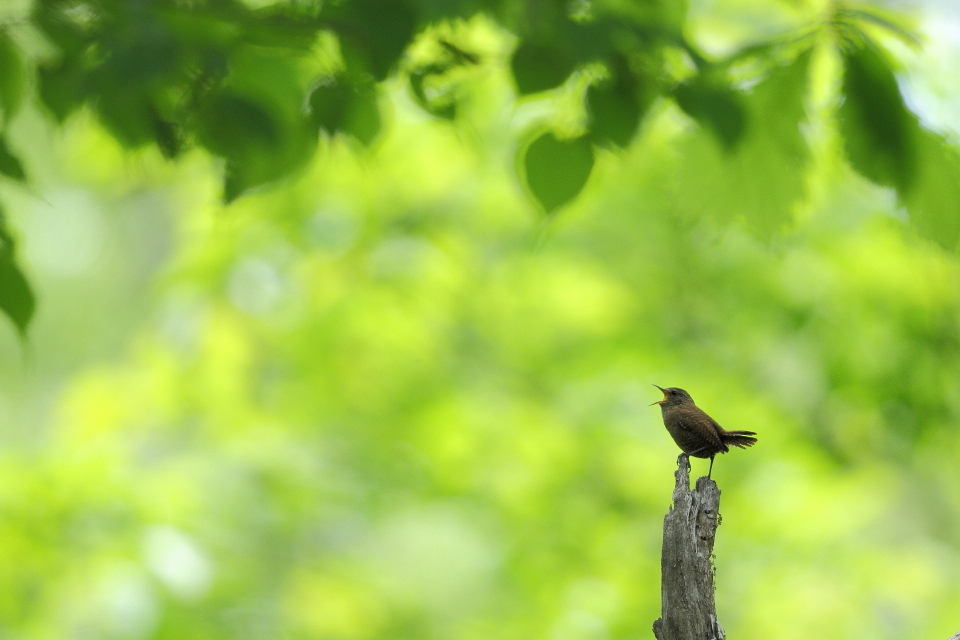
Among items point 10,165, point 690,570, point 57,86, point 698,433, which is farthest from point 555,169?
point 57,86

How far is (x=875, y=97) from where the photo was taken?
4.52ft

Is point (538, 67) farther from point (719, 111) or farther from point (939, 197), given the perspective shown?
point (939, 197)

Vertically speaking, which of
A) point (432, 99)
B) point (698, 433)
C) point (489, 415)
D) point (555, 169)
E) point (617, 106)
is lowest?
point (698, 433)

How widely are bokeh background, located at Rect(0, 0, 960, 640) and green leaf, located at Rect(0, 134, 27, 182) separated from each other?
359 cm

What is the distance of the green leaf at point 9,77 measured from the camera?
1.77 meters

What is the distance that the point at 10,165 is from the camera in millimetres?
1513

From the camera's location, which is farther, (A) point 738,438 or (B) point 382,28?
(A) point 738,438

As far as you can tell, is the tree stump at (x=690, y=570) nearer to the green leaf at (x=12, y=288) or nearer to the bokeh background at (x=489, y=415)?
the green leaf at (x=12, y=288)

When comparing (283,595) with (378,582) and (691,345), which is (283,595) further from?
(691,345)

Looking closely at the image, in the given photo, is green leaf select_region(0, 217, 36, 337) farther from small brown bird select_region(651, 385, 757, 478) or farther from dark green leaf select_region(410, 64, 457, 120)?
small brown bird select_region(651, 385, 757, 478)

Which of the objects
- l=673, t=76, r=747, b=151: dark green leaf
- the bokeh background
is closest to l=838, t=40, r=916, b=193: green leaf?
l=673, t=76, r=747, b=151: dark green leaf

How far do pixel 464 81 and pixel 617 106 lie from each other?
509mm

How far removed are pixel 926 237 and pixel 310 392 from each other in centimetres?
570

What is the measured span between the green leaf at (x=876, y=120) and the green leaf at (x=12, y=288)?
1.51 m
